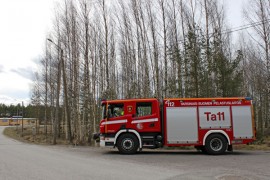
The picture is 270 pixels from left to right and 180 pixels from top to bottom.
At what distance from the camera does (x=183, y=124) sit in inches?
592

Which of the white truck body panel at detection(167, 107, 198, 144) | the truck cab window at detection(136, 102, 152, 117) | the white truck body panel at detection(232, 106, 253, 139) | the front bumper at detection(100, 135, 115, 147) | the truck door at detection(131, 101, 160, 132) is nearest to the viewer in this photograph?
the white truck body panel at detection(232, 106, 253, 139)

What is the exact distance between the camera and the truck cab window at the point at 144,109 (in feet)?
50.2

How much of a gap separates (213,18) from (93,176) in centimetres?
2179

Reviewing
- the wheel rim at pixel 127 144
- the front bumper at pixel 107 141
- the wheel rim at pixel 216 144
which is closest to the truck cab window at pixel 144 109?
the wheel rim at pixel 127 144

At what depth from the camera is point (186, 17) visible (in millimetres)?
26406

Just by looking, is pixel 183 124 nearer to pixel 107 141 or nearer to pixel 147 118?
pixel 147 118

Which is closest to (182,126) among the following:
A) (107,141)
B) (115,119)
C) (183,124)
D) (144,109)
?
(183,124)

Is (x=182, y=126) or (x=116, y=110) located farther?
(x=116, y=110)

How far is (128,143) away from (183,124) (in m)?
3.00

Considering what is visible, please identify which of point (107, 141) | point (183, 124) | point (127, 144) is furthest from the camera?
point (107, 141)

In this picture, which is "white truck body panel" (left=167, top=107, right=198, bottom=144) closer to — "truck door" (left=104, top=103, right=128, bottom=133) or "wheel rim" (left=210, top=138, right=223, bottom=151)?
"wheel rim" (left=210, top=138, right=223, bottom=151)

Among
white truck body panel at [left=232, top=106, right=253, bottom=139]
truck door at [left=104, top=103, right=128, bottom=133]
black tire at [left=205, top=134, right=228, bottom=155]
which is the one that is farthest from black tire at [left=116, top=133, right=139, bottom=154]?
white truck body panel at [left=232, top=106, right=253, bottom=139]

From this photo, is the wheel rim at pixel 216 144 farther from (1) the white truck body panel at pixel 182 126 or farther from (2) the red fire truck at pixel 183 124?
(1) the white truck body panel at pixel 182 126

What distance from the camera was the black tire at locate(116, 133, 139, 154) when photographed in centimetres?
1524
